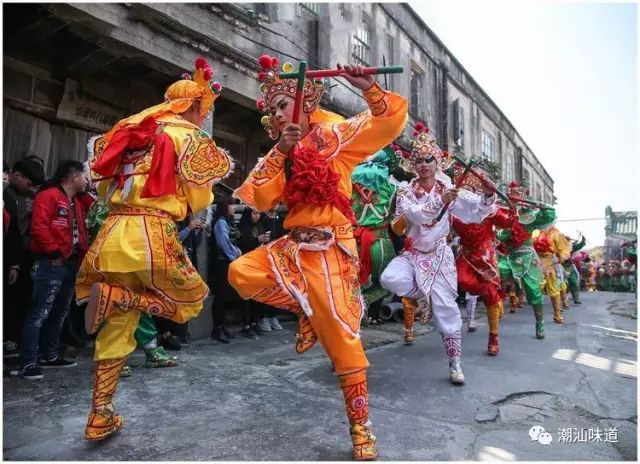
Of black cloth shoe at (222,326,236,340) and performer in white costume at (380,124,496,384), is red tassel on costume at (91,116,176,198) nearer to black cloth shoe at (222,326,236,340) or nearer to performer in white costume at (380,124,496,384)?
performer in white costume at (380,124,496,384)

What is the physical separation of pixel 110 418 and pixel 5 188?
9.15 feet

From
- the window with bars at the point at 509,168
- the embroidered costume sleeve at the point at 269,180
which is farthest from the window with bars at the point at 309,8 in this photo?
the window with bars at the point at 509,168

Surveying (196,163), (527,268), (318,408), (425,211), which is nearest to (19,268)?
(196,163)

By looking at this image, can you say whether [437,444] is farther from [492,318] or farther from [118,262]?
[492,318]

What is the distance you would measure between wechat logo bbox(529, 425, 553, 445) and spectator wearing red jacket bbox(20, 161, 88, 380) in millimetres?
3474

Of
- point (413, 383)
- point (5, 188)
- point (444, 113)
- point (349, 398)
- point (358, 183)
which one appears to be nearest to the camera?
point (349, 398)

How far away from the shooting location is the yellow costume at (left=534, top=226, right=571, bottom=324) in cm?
795

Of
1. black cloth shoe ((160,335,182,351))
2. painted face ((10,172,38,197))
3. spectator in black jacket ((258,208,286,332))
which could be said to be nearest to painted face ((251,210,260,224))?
spectator in black jacket ((258,208,286,332))

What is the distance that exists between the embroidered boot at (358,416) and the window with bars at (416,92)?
11.9 m

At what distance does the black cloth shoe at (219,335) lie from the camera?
529cm

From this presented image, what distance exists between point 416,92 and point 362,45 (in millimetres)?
3387

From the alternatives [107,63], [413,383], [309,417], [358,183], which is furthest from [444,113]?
[309,417]

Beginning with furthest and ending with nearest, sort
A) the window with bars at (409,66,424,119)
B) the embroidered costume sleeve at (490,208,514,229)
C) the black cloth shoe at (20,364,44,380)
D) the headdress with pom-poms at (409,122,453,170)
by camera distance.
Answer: the window with bars at (409,66,424,119), the embroidered costume sleeve at (490,208,514,229), the headdress with pom-poms at (409,122,453,170), the black cloth shoe at (20,364,44,380)

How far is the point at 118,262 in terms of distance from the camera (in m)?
2.46
